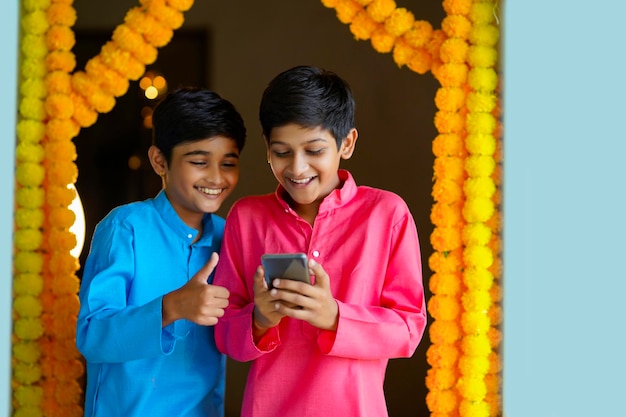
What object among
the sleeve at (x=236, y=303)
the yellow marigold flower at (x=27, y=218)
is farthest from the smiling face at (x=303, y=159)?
the yellow marigold flower at (x=27, y=218)

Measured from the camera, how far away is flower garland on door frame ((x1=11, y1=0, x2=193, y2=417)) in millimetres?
3312

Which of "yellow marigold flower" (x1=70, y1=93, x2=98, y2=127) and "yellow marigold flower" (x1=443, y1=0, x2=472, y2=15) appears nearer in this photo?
"yellow marigold flower" (x1=443, y1=0, x2=472, y2=15)

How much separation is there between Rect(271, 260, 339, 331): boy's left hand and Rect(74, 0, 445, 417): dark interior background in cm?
376

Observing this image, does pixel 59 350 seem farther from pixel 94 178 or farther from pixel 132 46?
pixel 94 178

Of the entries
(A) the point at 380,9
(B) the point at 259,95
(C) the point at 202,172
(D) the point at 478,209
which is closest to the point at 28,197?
(C) the point at 202,172

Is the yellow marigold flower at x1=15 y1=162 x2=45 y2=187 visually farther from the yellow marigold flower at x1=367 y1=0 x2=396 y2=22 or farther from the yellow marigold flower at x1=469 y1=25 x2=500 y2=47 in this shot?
the yellow marigold flower at x1=469 y1=25 x2=500 y2=47

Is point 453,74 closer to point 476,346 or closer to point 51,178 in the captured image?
point 476,346

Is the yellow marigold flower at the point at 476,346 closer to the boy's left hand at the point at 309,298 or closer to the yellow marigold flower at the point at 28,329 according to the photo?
the boy's left hand at the point at 309,298

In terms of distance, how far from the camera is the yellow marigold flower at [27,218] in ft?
10.9

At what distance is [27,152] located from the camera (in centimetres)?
332

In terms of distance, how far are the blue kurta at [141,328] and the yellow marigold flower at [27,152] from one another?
0.67 meters

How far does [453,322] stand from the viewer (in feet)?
10.9

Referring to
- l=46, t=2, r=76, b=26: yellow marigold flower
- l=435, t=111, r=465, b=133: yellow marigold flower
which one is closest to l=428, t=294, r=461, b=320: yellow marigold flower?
l=435, t=111, r=465, b=133: yellow marigold flower

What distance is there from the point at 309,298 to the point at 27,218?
1585 millimetres
